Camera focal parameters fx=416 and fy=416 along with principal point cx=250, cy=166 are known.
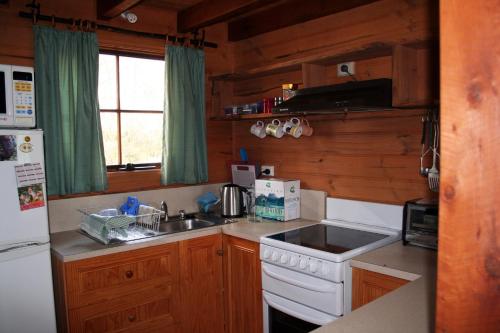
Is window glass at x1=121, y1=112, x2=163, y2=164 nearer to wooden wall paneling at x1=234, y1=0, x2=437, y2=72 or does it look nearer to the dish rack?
the dish rack

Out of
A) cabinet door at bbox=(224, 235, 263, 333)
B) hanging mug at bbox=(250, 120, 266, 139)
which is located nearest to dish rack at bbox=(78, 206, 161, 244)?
cabinet door at bbox=(224, 235, 263, 333)

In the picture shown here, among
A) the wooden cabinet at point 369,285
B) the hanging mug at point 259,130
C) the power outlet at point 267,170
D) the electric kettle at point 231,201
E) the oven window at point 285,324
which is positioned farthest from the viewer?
the power outlet at point 267,170

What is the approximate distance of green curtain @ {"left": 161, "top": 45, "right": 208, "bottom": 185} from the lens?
2975 mm

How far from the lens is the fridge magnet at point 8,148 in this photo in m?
1.90

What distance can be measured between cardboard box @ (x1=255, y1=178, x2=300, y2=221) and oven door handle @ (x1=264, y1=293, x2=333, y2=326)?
25.2 inches

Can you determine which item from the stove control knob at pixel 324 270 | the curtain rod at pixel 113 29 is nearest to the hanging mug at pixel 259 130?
the curtain rod at pixel 113 29

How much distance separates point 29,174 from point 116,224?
1.79 feet

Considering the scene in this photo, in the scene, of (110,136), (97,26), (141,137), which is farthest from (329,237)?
(97,26)

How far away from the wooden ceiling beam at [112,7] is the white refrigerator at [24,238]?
2.96ft

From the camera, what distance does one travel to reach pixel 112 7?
8.16ft

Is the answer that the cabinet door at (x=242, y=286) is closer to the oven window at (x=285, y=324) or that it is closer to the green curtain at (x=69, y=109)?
the oven window at (x=285, y=324)

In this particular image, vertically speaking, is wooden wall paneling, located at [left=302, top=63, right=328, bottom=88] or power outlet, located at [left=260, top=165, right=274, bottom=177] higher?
wooden wall paneling, located at [left=302, top=63, right=328, bottom=88]

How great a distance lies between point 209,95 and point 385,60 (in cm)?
141

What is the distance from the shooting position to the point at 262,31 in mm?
3148
